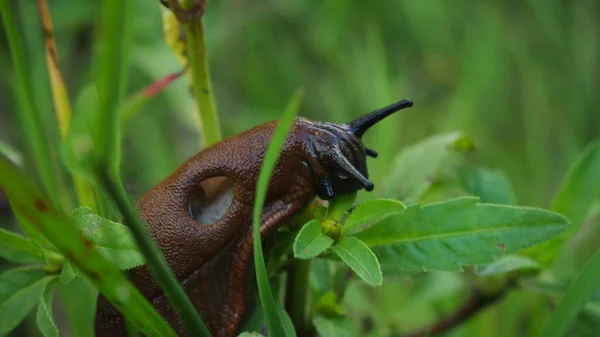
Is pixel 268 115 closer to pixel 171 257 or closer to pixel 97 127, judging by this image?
pixel 171 257

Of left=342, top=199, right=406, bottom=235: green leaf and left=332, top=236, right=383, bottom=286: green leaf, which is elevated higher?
left=342, top=199, right=406, bottom=235: green leaf

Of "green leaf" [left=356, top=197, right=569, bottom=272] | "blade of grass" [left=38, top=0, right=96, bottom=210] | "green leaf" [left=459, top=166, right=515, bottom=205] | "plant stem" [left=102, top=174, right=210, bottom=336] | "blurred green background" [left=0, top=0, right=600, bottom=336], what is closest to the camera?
"plant stem" [left=102, top=174, right=210, bottom=336]

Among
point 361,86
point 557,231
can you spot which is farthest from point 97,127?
point 361,86

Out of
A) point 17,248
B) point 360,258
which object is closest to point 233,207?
point 360,258

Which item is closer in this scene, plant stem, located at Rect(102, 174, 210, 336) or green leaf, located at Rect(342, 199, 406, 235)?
plant stem, located at Rect(102, 174, 210, 336)

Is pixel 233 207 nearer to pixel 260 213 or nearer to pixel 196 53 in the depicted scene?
pixel 260 213

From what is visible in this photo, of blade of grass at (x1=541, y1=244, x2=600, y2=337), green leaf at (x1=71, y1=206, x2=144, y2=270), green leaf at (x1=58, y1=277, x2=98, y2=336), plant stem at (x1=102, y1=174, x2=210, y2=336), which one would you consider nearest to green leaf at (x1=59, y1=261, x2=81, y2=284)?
green leaf at (x1=71, y1=206, x2=144, y2=270)

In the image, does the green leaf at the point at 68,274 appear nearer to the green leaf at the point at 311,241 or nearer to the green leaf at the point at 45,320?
the green leaf at the point at 45,320

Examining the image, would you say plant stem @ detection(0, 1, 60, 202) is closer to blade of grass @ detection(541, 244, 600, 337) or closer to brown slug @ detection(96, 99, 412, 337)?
brown slug @ detection(96, 99, 412, 337)
